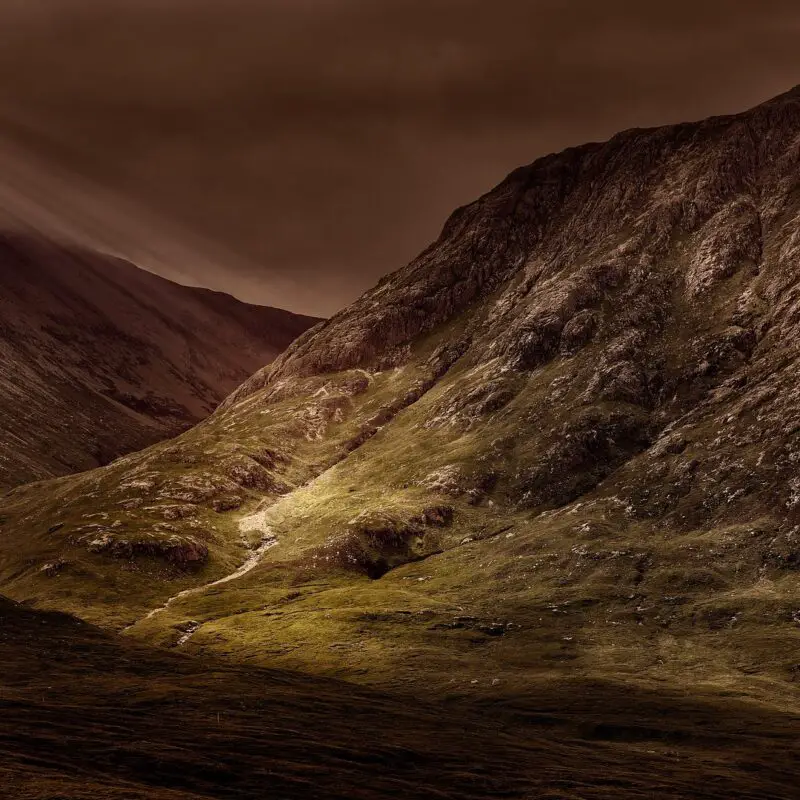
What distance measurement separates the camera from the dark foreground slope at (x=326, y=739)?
92375 mm

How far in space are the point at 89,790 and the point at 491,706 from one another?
105003 millimetres

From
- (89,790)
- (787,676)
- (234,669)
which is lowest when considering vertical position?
(787,676)

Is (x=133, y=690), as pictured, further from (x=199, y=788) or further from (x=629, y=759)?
(x=629, y=759)

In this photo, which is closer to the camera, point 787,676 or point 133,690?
point 133,690

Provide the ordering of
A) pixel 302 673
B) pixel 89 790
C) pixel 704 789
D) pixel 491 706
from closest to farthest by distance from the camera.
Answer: pixel 89 790, pixel 704 789, pixel 491 706, pixel 302 673

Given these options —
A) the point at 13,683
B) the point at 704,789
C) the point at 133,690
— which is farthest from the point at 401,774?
the point at 13,683

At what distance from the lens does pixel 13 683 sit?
143 meters

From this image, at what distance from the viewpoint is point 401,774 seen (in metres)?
105

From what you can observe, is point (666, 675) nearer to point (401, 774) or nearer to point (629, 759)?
point (629, 759)

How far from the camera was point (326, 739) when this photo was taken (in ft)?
389

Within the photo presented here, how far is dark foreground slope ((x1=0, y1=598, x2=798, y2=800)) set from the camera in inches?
3637

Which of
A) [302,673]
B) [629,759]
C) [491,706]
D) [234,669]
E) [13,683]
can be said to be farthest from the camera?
[302,673]

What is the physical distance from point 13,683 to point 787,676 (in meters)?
157

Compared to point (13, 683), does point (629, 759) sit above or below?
below
